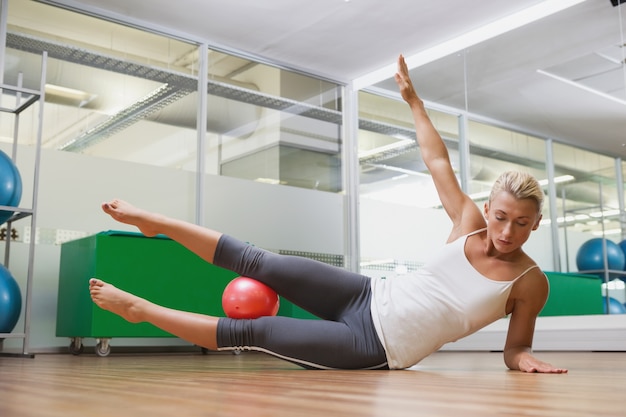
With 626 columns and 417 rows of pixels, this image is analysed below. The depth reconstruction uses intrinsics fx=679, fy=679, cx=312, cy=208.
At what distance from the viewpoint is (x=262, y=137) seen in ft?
20.0

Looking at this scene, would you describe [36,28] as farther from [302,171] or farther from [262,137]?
[302,171]

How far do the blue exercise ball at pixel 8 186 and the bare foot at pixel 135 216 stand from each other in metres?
1.67

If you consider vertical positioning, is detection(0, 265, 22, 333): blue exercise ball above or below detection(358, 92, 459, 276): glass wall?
below

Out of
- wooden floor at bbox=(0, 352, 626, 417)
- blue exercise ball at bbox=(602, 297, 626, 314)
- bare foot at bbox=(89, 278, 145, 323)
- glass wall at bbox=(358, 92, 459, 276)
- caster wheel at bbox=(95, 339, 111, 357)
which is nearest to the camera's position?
wooden floor at bbox=(0, 352, 626, 417)

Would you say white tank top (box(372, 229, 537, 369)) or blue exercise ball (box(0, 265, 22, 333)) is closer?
white tank top (box(372, 229, 537, 369))

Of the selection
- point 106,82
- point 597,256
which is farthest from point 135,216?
point 597,256

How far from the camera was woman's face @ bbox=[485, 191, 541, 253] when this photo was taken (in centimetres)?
207

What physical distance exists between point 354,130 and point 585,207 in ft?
8.32

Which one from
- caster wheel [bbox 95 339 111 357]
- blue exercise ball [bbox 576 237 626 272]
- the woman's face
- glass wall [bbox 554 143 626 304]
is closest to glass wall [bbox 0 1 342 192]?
caster wheel [bbox 95 339 111 357]

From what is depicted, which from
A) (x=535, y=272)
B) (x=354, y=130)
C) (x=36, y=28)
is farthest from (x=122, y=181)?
(x=535, y=272)

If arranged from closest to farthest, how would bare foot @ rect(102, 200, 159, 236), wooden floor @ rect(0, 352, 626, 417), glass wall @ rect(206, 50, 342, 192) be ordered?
1. wooden floor @ rect(0, 352, 626, 417)
2. bare foot @ rect(102, 200, 159, 236)
3. glass wall @ rect(206, 50, 342, 192)

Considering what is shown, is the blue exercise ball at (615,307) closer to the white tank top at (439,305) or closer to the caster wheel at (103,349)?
the white tank top at (439,305)

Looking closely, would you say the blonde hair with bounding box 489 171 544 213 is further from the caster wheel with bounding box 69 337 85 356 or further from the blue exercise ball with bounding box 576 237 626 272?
the caster wheel with bounding box 69 337 85 356

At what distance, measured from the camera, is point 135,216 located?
92.8 inches
